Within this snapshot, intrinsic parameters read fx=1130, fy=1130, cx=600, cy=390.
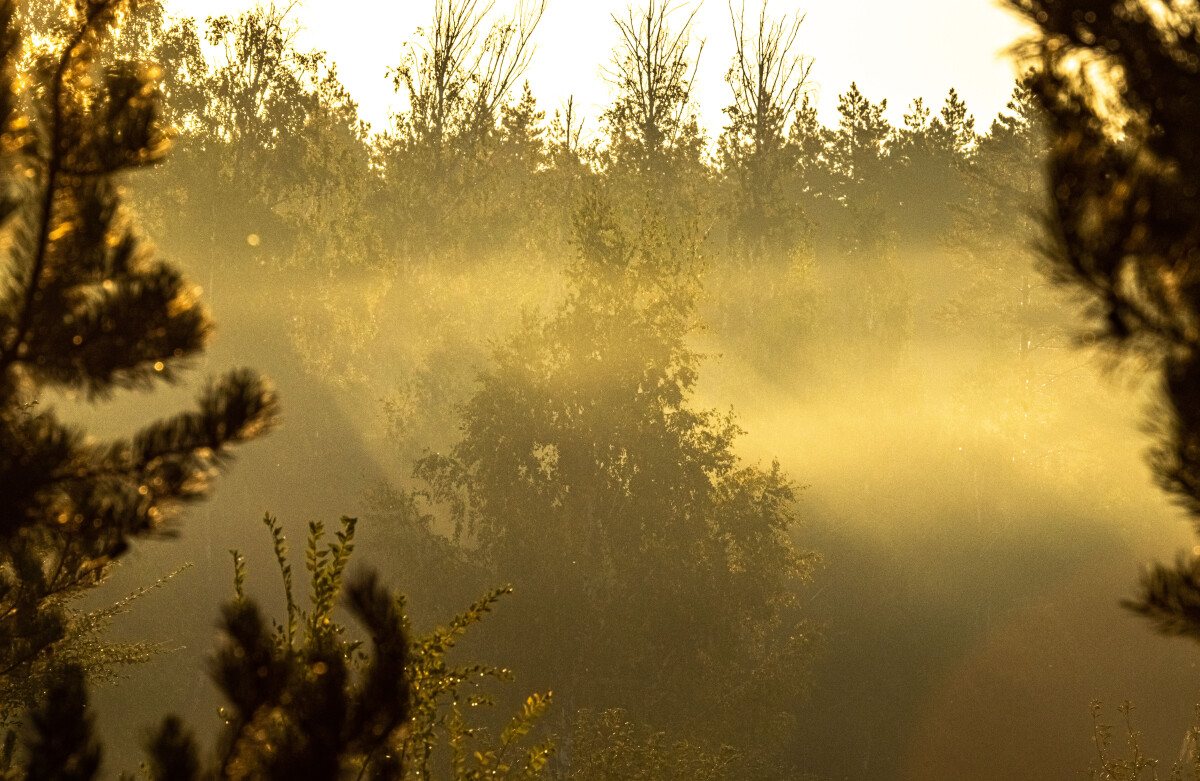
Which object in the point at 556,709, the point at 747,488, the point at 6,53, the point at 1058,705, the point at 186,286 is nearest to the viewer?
the point at 6,53

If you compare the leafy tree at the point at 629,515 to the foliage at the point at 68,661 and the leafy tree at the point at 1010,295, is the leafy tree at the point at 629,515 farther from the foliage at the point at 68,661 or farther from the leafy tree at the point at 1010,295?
the leafy tree at the point at 1010,295

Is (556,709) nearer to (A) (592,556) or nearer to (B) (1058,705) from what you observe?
(A) (592,556)

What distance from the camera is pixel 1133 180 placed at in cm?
368

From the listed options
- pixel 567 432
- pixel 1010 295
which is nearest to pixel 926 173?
pixel 1010 295

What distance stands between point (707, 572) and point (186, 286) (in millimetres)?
17987

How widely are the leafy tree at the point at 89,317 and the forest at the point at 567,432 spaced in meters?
0.02

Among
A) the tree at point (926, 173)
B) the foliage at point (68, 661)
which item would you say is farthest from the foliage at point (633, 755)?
the tree at point (926, 173)

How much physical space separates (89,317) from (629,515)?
18.7 m

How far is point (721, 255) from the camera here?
37.7 metres

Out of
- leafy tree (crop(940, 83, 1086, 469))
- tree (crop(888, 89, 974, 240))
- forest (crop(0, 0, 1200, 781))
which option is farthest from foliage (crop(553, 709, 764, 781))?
tree (crop(888, 89, 974, 240))

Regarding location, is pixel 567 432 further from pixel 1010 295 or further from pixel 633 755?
pixel 1010 295

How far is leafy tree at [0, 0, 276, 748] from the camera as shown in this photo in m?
5.27

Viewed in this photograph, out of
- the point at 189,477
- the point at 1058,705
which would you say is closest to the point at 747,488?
the point at 1058,705

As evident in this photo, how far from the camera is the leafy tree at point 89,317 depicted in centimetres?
527
